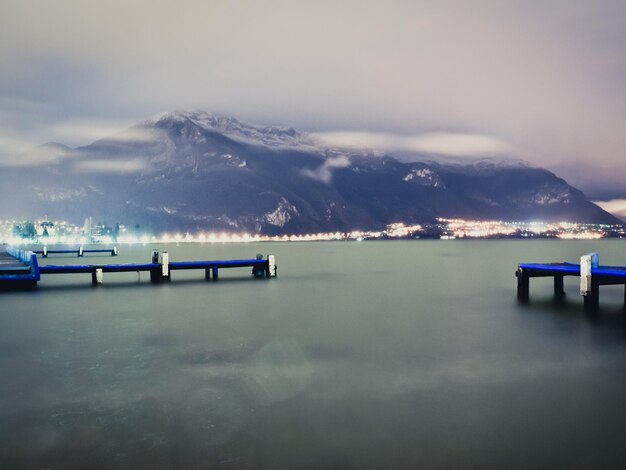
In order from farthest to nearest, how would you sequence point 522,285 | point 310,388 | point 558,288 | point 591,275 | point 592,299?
point 522,285, point 558,288, point 592,299, point 591,275, point 310,388

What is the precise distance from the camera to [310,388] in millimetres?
17891

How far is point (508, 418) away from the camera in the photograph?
14.8 m

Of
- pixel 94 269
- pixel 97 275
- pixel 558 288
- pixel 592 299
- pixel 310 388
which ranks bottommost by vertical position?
pixel 310 388

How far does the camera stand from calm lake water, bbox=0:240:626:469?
12453 millimetres

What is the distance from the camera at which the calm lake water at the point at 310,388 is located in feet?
40.9

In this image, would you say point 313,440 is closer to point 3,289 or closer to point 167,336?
point 167,336

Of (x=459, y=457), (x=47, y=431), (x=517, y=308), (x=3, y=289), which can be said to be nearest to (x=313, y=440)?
(x=459, y=457)

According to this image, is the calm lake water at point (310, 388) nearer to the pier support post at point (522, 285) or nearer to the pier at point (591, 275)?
the pier at point (591, 275)

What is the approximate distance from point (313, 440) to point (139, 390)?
24.7 ft

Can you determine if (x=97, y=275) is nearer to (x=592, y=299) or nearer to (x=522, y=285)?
(x=522, y=285)

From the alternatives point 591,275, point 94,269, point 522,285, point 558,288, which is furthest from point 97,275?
point 591,275

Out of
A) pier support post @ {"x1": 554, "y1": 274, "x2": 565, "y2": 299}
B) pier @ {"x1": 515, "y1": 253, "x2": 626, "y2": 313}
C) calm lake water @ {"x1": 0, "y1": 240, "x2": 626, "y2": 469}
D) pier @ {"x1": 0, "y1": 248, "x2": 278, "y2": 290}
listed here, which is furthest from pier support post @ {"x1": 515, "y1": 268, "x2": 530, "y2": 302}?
pier @ {"x1": 0, "y1": 248, "x2": 278, "y2": 290}

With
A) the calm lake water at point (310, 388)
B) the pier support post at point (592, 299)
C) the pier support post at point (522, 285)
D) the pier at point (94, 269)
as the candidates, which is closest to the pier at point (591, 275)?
the pier support post at point (592, 299)

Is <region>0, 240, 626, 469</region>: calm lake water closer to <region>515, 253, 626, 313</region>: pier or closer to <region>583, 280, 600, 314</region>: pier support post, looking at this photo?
<region>583, 280, 600, 314</region>: pier support post
